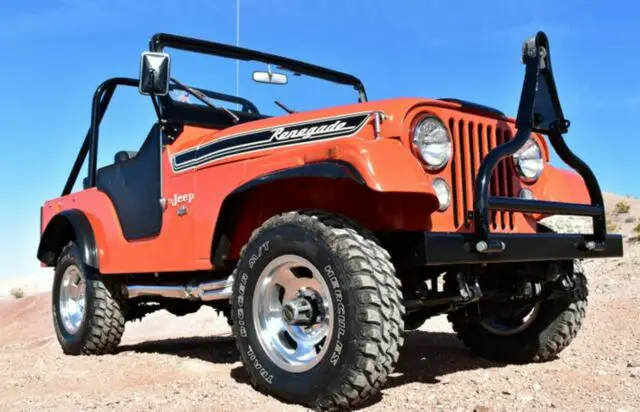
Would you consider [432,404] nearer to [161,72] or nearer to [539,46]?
[539,46]

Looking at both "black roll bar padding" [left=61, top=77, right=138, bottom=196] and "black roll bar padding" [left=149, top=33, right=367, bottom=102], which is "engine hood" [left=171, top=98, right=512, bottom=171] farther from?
"black roll bar padding" [left=61, top=77, right=138, bottom=196]

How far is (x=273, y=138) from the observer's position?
402 cm

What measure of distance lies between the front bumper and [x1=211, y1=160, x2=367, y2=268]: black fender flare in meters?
0.43

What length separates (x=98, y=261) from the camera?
5.57m

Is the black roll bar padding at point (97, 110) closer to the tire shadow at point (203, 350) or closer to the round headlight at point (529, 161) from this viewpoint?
the tire shadow at point (203, 350)

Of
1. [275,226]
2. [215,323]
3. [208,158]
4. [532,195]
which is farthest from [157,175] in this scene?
[215,323]

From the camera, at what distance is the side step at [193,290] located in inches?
167

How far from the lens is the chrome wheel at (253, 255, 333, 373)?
346cm

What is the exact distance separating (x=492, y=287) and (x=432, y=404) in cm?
123

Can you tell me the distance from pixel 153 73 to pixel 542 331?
313 cm

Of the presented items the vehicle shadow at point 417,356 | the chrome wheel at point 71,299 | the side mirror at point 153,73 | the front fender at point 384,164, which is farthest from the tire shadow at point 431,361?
the chrome wheel at point 71,299

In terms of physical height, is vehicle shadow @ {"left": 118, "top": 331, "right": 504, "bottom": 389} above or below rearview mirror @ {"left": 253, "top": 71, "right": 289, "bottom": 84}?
below

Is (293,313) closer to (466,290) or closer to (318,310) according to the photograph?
(318,310)

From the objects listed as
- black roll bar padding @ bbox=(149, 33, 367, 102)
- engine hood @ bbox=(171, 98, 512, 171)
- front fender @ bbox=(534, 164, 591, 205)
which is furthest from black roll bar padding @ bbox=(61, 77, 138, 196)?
front fender @ bbox=(534, 164, 591, 205)
